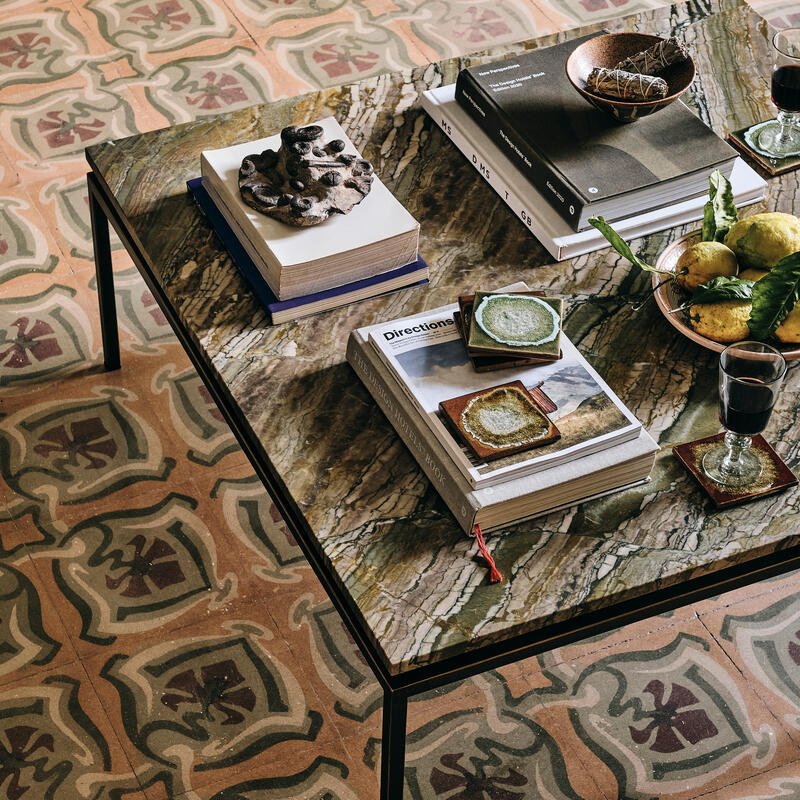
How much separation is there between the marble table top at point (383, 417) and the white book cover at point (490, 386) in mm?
62

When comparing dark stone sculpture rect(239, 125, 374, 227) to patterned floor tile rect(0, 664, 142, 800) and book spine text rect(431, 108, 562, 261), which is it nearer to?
book spine text rect(431, 108, 562, 261)

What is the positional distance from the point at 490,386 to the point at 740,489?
10.6 inches

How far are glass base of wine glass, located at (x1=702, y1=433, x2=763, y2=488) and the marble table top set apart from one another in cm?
3

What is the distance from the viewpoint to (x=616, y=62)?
152 cm

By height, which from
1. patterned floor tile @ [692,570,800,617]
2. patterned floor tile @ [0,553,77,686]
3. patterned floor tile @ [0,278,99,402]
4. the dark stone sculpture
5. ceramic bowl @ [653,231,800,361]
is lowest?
patterned floor tile @ [692,570,800,617]

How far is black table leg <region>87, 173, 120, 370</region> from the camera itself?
1.61 m

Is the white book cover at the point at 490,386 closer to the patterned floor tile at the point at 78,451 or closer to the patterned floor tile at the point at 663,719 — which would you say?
the patterned floor tile at the point at 663,719

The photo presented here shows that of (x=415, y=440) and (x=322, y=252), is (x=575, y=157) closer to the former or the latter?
(x=322, y=252)

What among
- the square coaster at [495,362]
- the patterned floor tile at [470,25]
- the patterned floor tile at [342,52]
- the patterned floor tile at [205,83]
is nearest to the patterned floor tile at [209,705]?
the square coaster at [495,362]

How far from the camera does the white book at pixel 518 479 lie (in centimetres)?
110

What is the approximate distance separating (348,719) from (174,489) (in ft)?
1.47

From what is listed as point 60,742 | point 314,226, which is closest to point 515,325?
point 314,226

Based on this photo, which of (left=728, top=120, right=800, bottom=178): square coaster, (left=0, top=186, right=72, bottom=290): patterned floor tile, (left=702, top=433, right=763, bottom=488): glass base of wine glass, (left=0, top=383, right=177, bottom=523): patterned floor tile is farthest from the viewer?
(left=0, top=186, right=72, bottom=290): patterned floor tile

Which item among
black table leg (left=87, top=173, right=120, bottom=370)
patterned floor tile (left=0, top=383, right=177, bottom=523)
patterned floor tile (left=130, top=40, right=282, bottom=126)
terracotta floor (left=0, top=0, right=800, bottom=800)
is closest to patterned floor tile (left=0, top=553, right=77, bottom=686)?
terracotta floor (left=0, top=0, right=800, bottom=800)
